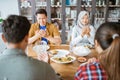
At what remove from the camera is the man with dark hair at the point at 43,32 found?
2.33 metres

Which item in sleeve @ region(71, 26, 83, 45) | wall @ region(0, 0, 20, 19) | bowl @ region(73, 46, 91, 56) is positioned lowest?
bowl @ region(73, 46, 91, 56)

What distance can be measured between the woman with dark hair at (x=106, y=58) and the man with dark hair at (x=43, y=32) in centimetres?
119

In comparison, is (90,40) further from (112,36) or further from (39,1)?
(39,1)

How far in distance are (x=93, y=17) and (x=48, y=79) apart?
9.26 ft

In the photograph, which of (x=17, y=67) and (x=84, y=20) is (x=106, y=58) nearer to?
(x=17, y=67)

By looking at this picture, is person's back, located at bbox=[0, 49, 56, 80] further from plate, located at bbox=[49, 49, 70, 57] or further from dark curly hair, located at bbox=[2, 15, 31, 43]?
plate, located at bbox=[49, 49, 70, 57]

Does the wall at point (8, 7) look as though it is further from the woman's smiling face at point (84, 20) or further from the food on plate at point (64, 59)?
the food on plate at point (64, 59)

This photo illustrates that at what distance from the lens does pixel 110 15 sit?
3.80m

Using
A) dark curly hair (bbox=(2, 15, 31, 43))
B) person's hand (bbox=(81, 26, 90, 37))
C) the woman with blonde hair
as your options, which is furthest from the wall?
dark curly hair (bbox=(2, 15, 31, 43))

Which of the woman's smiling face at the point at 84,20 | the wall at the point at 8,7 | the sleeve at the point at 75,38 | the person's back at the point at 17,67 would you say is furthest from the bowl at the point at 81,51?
the wall at the point at 8,7

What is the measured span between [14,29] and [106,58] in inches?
21.8

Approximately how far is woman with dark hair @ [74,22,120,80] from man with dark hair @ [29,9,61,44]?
119 cm

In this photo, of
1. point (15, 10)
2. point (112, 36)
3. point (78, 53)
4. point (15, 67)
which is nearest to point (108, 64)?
point (112, 36)

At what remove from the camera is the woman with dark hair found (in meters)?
1.09
